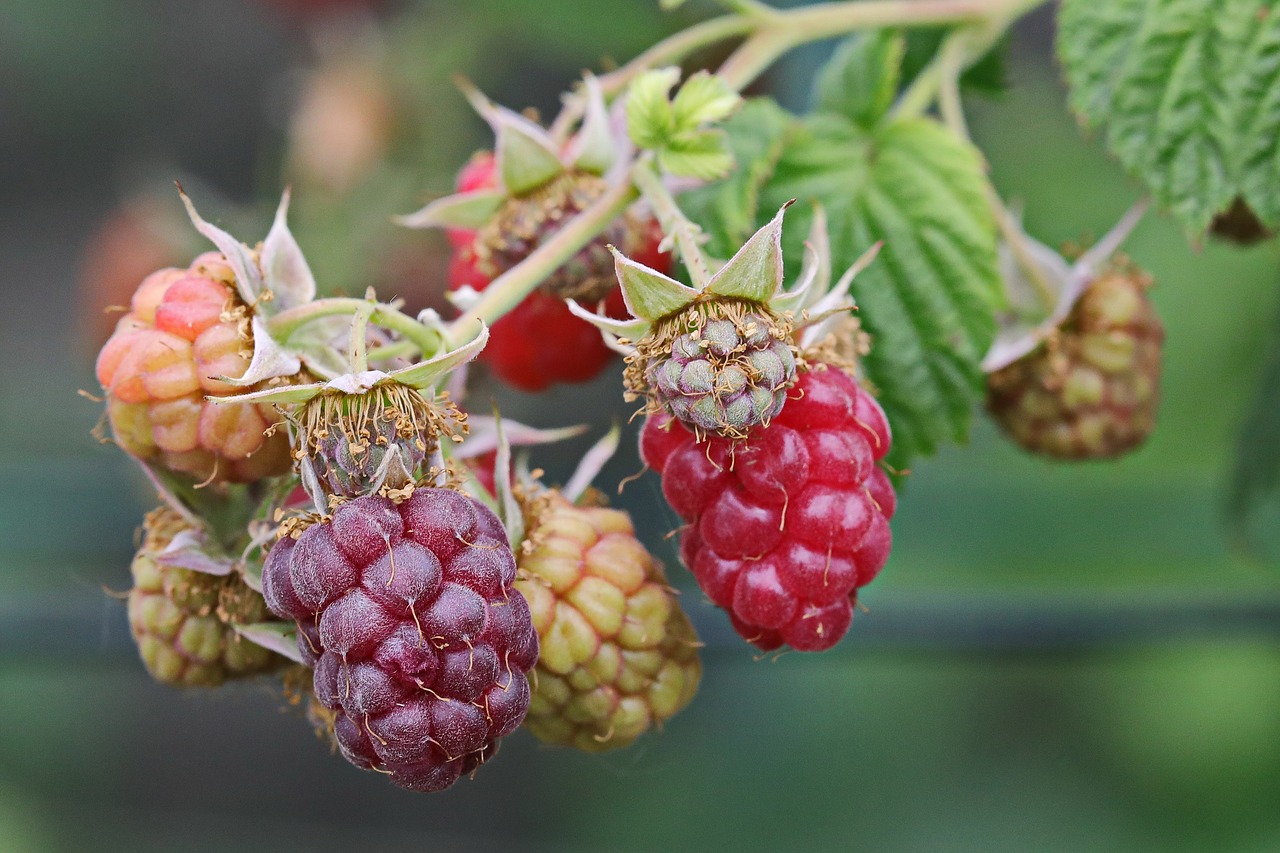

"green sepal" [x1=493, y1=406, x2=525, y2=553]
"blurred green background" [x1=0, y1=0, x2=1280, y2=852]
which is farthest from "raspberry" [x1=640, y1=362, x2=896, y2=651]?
"blurred green background" [x1=0, y1=0, x2=1280, y2=852]

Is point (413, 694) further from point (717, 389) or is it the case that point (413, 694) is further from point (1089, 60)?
point (1089, 60)

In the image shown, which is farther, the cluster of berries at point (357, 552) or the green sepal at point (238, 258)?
the green sepal at point (238, 258)

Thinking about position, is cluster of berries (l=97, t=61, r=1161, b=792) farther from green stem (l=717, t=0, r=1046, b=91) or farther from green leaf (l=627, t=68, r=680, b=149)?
green stem (l=717, t=0, r=1046, b=91)

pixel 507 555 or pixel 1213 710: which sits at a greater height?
pixel 507 555

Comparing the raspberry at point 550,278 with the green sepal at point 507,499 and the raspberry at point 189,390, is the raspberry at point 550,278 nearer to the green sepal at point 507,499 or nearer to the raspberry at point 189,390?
the green sepal at point 507,499

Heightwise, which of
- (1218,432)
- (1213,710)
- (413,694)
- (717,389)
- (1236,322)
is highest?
(717,389)

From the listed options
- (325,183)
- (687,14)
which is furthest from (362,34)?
(687,14)

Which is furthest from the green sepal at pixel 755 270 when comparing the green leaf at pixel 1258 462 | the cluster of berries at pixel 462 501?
the green leaf at pixel 1258 462
